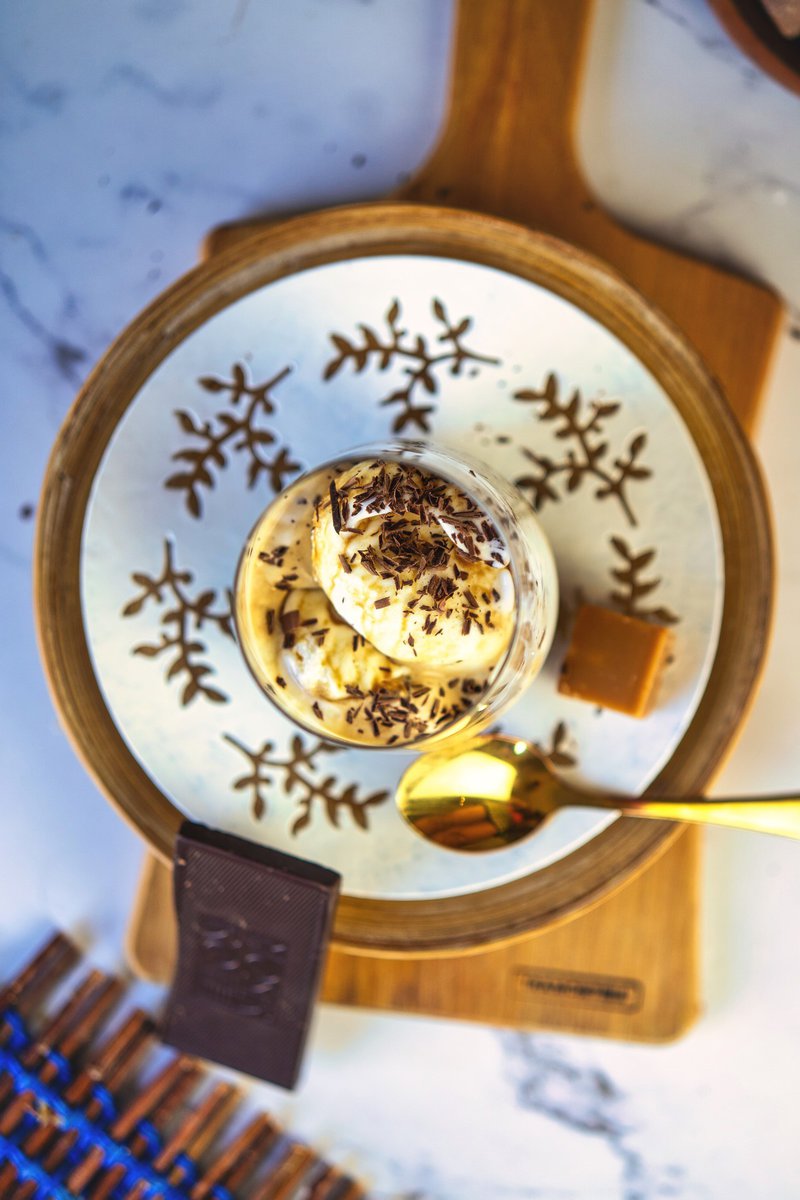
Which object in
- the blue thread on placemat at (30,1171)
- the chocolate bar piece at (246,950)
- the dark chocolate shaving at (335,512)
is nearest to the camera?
the dark chocolate shaving at (335,512)

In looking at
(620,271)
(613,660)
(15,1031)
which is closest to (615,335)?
(620,271)

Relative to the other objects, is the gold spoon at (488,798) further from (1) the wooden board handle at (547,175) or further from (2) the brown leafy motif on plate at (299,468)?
(1) the wooden board handle at (547,175)

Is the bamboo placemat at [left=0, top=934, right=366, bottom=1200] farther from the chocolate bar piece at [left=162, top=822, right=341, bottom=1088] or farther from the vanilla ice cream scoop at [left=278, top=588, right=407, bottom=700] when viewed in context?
the vanilla ice cream scoop at [left=278, top=588, right=407, bottom=700]

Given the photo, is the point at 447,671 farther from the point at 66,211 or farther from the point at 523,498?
the point at 66,211

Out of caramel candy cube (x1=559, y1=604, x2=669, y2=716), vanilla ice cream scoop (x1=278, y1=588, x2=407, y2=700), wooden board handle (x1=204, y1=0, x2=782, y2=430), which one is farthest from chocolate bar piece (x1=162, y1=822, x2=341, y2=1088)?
wooden board handle (x1=204, y1=0, x2=782, y2=430)

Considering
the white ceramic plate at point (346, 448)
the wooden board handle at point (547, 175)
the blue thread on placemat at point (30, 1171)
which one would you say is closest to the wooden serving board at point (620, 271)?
the wooden board handle at point (547, 175)

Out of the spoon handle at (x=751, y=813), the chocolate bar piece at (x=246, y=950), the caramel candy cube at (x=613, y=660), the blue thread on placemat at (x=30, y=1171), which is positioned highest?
the caramel candy cube at (x=613, y=660)
